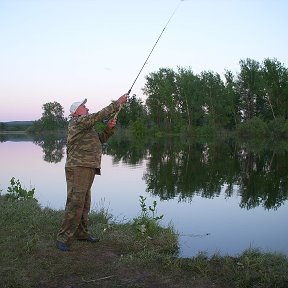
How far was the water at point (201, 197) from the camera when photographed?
9180 millimetres

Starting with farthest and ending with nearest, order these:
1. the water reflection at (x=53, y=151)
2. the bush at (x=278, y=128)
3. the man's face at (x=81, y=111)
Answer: the bush at (x=278, y=128) < the water reflection at (x=53, y=151) < the man's face at (x=81, y=111)

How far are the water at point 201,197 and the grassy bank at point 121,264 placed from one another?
116 cm

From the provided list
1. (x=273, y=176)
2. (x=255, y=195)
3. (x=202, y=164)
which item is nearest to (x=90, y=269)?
(x=255, y=195)

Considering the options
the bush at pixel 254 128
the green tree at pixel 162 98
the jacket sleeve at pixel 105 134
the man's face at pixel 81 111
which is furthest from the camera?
the green tree at pixel 162 98

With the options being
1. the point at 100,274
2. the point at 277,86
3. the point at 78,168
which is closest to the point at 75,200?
the point at 78,168

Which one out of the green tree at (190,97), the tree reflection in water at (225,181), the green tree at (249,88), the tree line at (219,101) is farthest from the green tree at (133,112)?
the tree reflection in water at (225,181)

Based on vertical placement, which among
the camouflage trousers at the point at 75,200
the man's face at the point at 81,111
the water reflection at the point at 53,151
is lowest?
the water reflection at the point at 53,151

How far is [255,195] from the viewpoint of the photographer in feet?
46.9

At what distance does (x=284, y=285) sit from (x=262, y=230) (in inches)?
186

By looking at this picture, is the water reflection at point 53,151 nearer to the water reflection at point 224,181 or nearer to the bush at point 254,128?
the water reflection at point 224,181

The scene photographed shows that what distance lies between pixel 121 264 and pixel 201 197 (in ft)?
26.9

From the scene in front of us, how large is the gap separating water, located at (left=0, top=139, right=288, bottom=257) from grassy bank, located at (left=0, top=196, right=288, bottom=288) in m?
1.16

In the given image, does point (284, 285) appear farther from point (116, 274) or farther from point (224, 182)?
point (224, 182)

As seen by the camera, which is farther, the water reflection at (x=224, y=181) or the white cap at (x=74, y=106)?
the water reflection at (x=224, y=181)
